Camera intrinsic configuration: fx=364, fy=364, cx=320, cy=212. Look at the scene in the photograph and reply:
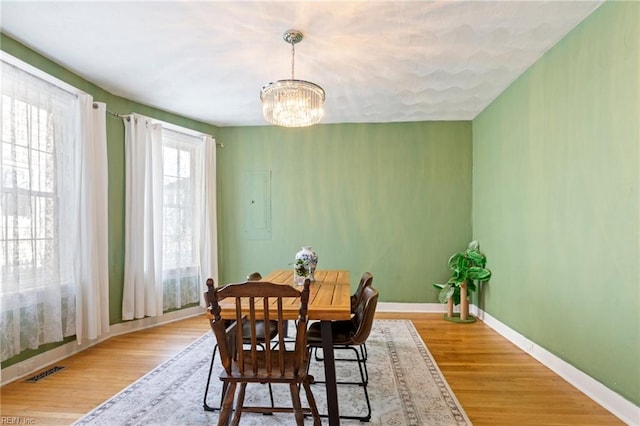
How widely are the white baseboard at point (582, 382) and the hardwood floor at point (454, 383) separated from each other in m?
0.04

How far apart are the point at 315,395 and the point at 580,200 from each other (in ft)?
7.79

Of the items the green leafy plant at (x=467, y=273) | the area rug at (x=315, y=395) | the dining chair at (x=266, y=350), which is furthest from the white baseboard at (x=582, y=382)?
the dining chair at (x=266, y=350)

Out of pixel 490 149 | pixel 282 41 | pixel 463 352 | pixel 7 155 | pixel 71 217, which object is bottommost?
pixel 463 352

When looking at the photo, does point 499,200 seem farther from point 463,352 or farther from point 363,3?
point 363,3

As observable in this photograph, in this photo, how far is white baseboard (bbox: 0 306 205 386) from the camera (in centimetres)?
281

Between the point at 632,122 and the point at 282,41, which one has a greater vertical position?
the point at 282,41

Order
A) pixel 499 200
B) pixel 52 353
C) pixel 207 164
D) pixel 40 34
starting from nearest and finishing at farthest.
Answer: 1. pixel 40 34
2. pixel 52 353
3. pixel 499 200
4. pixel 207 164

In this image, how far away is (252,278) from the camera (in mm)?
2961

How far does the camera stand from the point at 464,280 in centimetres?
443

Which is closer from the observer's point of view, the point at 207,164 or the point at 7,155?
the point at 7,155

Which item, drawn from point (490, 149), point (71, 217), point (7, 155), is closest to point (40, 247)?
point (71, 217)

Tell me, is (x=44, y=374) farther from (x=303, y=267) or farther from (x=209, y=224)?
(x=209, y=224)

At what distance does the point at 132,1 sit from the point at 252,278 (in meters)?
2.09

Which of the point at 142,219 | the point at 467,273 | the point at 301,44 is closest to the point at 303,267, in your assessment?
the point at 301,44
